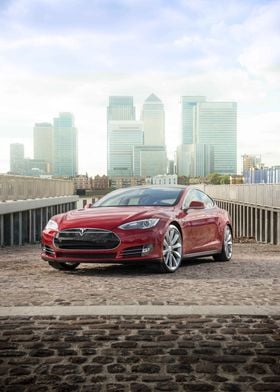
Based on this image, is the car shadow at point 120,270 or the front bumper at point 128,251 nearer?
the front bumper at point 128,251

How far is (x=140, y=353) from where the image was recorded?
4.51 metres

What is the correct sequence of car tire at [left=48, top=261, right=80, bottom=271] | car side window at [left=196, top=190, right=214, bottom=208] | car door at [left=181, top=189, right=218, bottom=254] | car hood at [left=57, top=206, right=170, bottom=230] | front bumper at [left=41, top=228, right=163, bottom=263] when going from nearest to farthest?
front bumper at [left=41, top=228, right=163, bottom=263] < car hood at [left=57, top=206, right=170, bottom=230] < car tire at [left=48, top=261, right=80, bottom=271] < car door at [left=181, top=189, right=218, bottom=254] < car side window at [left=196, top=190, right=214, bottom=208]

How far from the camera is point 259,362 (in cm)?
430

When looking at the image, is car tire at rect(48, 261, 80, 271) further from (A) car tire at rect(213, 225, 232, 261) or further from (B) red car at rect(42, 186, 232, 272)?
(A) car tire at rect(213, 225, 232, 261)

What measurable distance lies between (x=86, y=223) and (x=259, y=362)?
528 cm

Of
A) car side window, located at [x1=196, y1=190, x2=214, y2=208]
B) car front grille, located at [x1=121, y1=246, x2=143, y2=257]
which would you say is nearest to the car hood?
car front grille, located at [x1=121, y1=246, x2=143, y2=257]

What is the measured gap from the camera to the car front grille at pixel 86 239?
912 cm

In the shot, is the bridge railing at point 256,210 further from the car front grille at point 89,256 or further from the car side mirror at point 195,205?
the car front grille at point 89,256

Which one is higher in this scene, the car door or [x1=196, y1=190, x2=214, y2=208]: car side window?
[x1=196, y1=190, x2=214, y2=208]: car side window

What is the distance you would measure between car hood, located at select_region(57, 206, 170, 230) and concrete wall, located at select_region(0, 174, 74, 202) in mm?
12156

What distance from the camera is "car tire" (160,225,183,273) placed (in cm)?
947

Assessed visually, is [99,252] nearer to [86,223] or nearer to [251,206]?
[86,223]

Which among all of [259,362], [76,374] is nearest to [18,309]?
[76,374]

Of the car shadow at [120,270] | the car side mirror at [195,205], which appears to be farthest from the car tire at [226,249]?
the car side mirror at [195,205]
